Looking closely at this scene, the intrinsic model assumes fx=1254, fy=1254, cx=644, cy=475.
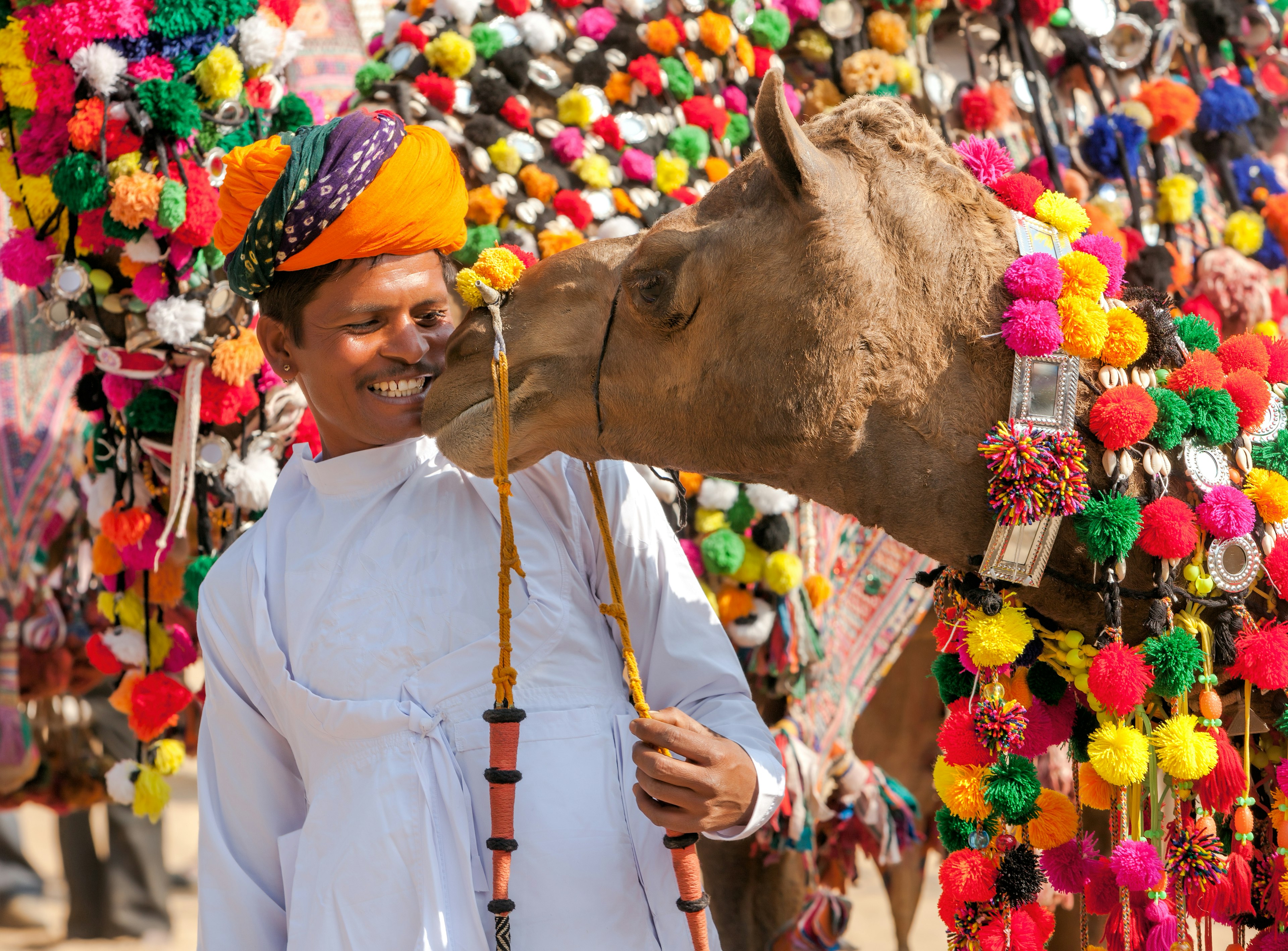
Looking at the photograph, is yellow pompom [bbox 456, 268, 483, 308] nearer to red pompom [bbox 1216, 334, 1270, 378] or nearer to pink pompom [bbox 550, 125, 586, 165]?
red pompom [bbox 1216, 334, 1270, 378]

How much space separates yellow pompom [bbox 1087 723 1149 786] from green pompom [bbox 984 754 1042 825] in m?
0.10

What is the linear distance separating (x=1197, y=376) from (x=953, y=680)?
0.63 m

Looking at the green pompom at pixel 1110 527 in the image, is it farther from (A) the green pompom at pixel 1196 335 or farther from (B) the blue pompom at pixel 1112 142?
(B) the blue pompom at pixel 1112 142

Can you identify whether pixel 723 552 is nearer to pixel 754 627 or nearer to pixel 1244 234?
pixel 754 627

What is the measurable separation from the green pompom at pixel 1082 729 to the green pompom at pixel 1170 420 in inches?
18.6

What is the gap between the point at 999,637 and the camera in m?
1.91

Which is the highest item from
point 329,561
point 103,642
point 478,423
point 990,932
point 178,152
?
point 178,152

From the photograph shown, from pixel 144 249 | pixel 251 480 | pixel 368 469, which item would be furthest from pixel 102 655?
pixel 368 469

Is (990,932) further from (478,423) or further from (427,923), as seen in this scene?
(478,423)

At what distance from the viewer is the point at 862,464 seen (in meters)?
1.96

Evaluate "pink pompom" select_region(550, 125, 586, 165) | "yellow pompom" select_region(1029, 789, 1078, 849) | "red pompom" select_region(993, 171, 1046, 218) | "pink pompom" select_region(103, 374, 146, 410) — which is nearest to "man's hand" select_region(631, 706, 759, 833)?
"yellow pompom" select_region(1029, 789, 1078, 849)

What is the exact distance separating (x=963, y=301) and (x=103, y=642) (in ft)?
7.85

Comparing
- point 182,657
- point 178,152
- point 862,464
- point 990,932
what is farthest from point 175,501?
point 990,932

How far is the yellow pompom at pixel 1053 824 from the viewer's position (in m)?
2.02
